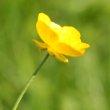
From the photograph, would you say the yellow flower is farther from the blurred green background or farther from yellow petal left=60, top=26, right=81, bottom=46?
the blurred green background

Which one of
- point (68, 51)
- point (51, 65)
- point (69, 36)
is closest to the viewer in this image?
point (68, 51)

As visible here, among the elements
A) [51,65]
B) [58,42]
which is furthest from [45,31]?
[51,65]

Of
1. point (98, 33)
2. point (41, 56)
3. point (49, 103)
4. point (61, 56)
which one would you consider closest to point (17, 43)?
point (41, 56)

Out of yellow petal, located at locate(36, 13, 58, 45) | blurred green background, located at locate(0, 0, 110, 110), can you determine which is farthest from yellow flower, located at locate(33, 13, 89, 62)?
A: blurred green background, located at locate(0, 0, 110, 110)

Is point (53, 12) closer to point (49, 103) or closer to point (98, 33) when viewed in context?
point (98, 33)

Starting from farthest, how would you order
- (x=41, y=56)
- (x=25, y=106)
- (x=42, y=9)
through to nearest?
(x=42, y=9) < (x=41, y=56) < (x=25, y=106)

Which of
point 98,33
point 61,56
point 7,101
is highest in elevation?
point 61,56

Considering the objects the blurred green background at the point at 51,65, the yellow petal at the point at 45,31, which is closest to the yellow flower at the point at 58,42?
the yellow petal at the point at 45,31

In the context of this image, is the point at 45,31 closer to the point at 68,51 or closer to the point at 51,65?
the point at 68,51
